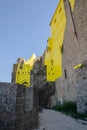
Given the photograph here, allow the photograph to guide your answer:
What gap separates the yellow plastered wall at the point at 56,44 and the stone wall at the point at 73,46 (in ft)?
3.65

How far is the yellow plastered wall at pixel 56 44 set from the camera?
14.7m

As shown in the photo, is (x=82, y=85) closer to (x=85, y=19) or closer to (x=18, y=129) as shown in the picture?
(x=85, y=19)

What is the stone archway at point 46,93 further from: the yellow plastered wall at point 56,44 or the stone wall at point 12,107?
the stone wall at point 12,107

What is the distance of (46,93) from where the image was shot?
17.4 m

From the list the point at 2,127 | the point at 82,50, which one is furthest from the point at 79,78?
the point at 2,127

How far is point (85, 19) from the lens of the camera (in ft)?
28.6

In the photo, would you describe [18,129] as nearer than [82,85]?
Yes

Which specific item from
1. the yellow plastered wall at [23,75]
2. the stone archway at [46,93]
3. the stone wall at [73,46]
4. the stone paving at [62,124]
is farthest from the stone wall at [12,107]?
the yellow plastered wall at [23,75]

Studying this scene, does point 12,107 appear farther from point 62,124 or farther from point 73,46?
point 73,46

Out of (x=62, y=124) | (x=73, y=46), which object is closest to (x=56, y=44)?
(x=73, y=46)

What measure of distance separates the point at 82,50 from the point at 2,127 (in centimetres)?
687

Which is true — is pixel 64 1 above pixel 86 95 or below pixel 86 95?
above

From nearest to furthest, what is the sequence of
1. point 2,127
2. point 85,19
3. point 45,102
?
point 2,127 < point 85,19 < point 45,102

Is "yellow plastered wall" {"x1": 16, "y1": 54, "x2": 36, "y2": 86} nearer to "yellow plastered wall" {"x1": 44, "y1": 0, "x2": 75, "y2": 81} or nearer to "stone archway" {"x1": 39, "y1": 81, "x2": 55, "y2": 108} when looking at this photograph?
"stone archway" {"x1": 39, "y1": 81, "x2": 55, "y2": 108}
